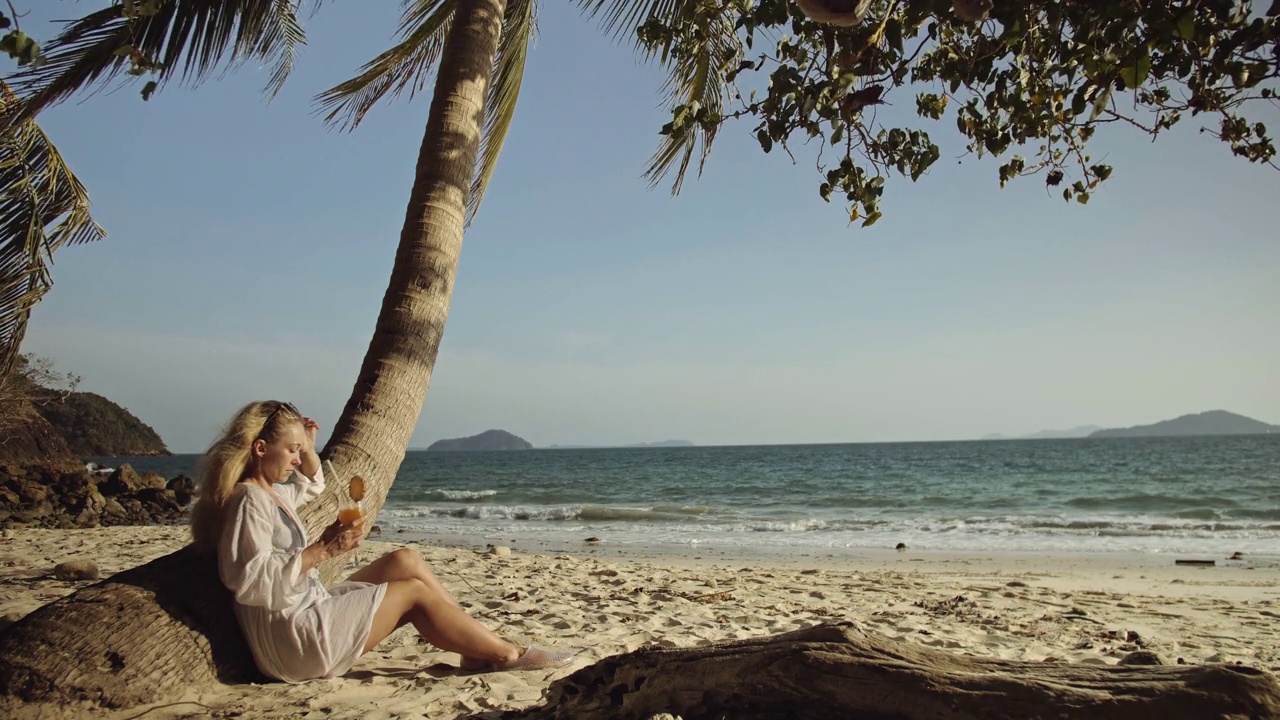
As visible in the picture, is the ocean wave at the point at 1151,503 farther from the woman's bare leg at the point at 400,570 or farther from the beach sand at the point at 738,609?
the woman's bare leg at the point at 400,570

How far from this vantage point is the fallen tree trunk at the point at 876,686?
223 centimetres

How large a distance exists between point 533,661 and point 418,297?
1.91 m

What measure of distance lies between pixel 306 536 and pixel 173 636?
627 mm

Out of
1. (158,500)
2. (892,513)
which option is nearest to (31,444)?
(158,500)

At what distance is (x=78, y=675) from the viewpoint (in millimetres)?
3002

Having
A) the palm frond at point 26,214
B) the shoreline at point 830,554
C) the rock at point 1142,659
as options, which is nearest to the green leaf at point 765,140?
the rock at point 1142,659

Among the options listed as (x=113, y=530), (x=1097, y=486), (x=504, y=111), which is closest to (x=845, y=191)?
(x=504, y=111)

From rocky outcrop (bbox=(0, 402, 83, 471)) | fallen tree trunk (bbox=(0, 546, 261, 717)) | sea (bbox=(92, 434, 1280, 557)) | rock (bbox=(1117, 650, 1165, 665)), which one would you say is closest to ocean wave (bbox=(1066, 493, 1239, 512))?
sea (bbox=(92, 434, 1280, 557))

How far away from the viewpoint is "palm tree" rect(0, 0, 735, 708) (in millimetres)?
3055

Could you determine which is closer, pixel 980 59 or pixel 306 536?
pixel 980 59

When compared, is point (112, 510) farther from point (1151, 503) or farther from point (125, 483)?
point (1151, 503)

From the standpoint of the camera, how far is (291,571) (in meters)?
3.31

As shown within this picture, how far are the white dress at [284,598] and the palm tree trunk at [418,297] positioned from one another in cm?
34

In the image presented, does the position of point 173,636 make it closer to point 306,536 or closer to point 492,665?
point 306,536
